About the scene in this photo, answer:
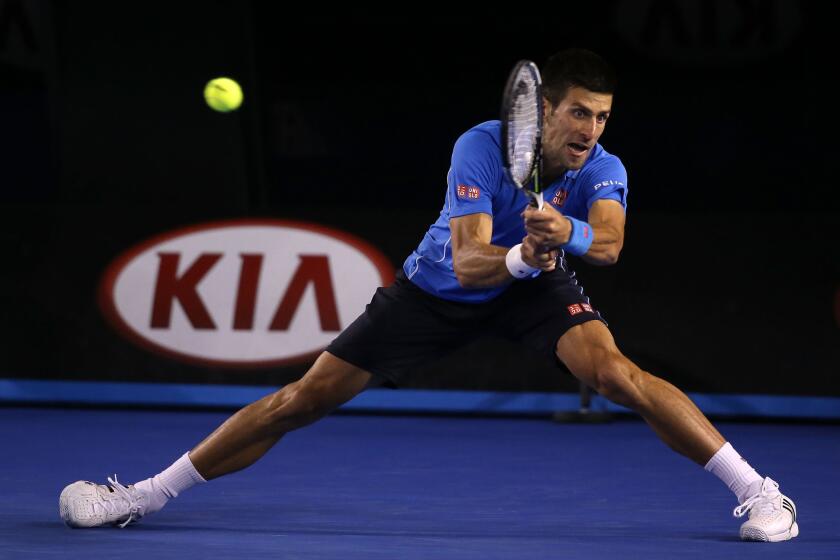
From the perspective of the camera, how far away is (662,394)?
5230 mm

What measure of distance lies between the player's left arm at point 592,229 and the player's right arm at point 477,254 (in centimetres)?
23

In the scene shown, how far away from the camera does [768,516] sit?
5266 millimetres

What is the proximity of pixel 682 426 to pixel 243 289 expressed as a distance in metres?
4.45

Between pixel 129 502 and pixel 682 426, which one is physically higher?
pixel 682 426

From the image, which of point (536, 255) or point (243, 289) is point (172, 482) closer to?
point (536, 255)

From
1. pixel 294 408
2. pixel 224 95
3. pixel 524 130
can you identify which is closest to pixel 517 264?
pixel 524 130

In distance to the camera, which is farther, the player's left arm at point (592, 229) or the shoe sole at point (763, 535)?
the shoe sole at point (763, 535)

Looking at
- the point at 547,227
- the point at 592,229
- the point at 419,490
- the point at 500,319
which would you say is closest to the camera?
the point at 547,227

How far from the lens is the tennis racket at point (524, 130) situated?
5.00 metres

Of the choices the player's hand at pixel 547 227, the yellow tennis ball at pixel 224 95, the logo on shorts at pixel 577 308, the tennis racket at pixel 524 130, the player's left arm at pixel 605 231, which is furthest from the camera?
the yellow tennis ball at pixel 224 95

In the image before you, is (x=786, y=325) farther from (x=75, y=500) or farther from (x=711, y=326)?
(x=75, y=500)

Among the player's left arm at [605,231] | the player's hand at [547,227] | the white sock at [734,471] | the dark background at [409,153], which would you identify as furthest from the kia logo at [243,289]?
the player's hand at [547,227]

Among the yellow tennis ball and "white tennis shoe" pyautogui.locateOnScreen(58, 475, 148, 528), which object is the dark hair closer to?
"white tennis shoe" pyautogui.locateOnScreen(58, 475, 148, 528)

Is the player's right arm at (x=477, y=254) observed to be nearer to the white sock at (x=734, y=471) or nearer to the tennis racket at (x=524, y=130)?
the tennis racket at (x=524, y=130)
